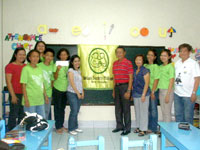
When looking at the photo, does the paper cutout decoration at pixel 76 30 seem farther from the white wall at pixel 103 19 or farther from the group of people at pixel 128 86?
the group of people at pixel 128 86

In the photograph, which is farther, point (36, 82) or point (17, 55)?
point (17, 55)

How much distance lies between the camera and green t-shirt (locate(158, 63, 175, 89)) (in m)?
3.00

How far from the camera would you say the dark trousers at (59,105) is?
3.29m

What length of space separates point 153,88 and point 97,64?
3.82 feet

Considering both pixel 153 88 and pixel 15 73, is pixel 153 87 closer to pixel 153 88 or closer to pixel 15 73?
pixel 153 88

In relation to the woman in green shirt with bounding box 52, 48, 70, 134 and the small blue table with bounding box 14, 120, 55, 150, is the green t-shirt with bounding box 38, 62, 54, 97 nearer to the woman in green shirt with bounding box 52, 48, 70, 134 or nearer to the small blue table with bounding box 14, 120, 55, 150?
the woman in green shirt with bounding box 52, 48, 70, 134

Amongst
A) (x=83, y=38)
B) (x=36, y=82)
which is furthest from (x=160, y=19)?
(x=36, y=82)

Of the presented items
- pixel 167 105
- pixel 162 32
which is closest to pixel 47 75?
pixel 167 105

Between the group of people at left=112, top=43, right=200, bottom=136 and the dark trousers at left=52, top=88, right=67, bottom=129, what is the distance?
93 centimetres

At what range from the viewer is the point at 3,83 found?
3648mm

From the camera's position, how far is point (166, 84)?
3078mm

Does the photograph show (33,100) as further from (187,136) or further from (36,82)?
(187,136)

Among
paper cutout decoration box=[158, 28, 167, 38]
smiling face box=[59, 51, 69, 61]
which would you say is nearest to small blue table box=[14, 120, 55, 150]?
smiling face box=[59, 51, 69, 61]

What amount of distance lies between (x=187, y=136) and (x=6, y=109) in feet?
10.6
